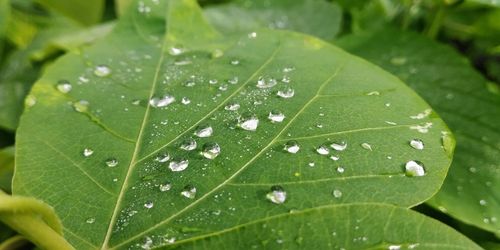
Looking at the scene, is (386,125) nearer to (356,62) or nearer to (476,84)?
(356,62)

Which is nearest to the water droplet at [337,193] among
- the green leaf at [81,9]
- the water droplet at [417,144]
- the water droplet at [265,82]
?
the water droplet at [417,144]

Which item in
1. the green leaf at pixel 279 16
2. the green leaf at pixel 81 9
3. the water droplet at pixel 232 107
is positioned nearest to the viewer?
the water droplet at pixel 232 107

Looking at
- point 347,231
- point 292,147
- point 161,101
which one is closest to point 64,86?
point 161,101

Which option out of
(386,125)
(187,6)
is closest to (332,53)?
(386,125)

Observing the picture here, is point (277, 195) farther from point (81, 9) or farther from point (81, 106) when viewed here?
point (81, 9)

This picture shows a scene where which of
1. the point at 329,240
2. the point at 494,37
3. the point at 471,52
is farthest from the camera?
the point at 471,52

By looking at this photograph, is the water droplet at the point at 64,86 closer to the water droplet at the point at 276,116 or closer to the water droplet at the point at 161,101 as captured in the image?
the water droplet at the point at 161,101

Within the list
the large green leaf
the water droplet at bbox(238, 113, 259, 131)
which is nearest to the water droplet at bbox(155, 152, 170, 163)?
the large green leaf
